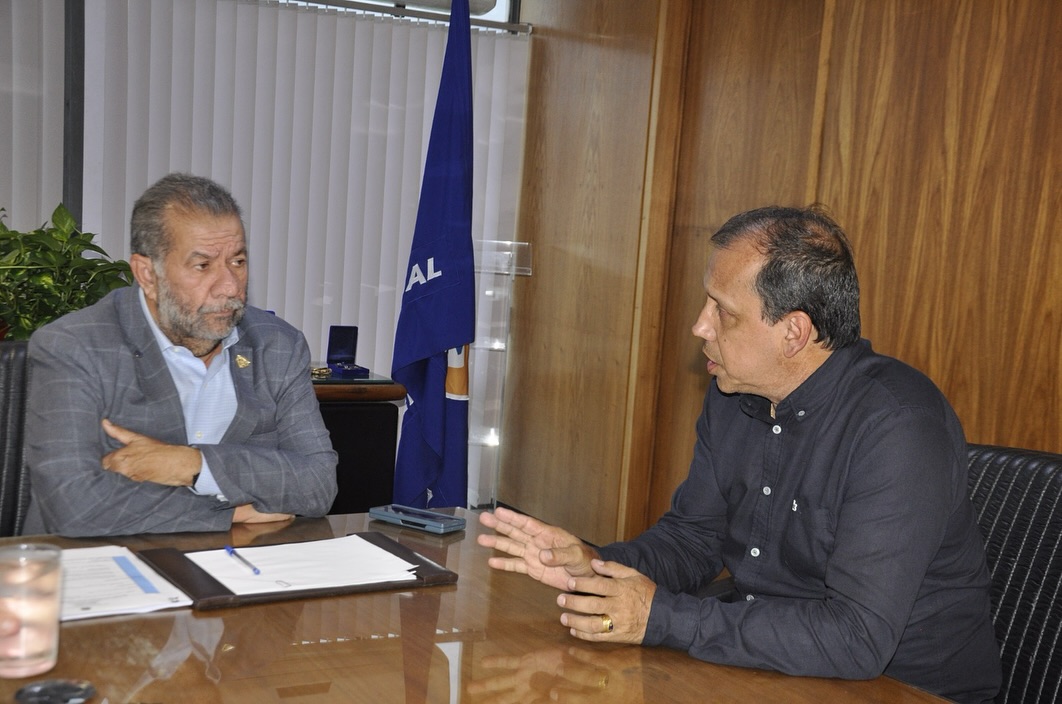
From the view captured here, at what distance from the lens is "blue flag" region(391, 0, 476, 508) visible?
4270 mm

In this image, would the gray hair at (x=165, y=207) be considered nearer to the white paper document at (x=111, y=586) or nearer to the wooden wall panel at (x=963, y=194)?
the white paper document at (x=111, y=586)

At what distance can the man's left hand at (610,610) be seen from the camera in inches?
54.9

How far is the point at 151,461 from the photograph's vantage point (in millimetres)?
1852

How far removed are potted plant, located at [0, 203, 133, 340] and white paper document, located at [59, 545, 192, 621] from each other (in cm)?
160

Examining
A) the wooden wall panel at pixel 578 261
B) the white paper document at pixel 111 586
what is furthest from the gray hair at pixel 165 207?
the wooden wall panel at pixel 578 261

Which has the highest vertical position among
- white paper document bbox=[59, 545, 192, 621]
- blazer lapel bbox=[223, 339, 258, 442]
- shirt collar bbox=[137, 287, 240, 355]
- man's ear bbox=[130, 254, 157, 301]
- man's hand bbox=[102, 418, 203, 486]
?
man's ear bbox=[130, 254, 157, 301]

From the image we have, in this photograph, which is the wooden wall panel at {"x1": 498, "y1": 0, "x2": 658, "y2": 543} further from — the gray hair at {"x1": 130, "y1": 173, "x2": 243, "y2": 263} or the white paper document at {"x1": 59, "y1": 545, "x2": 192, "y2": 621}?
the white paper document at {"x1": 59, "y1": 545, "x2": 192, "y2": 621}

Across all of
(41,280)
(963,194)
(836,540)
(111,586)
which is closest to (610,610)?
(836,540)

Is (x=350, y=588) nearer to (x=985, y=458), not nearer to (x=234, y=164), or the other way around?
(x=985, y=458)

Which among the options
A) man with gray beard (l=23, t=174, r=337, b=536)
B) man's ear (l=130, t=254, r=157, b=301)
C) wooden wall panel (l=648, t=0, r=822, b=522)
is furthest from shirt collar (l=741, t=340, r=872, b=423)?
wooden wall panel (l=648, t=0, r=822, b=522)

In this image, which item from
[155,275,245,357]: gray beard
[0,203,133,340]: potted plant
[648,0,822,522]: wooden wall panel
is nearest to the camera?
[155,275,245,357]: gray beard

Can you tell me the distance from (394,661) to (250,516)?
2.33ft

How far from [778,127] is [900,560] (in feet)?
7.99

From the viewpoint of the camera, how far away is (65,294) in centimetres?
298
